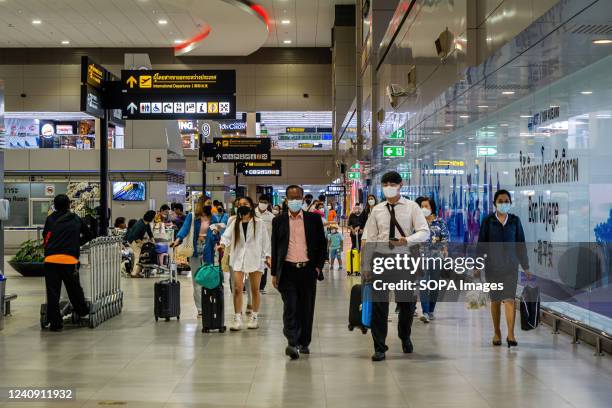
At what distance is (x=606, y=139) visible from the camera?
8.66 metres

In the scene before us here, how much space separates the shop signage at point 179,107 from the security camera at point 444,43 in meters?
3.76

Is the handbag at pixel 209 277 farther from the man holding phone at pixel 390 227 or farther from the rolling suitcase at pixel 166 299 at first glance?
the man holding phone at pixel 390 227

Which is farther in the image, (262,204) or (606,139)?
(262,204)

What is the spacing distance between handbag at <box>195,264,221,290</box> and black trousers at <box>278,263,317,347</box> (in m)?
1.89

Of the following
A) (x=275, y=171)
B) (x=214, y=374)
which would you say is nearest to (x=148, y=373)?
(x=214, y=374)

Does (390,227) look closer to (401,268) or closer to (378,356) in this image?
(401,268)

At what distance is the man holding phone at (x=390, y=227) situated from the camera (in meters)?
7.86

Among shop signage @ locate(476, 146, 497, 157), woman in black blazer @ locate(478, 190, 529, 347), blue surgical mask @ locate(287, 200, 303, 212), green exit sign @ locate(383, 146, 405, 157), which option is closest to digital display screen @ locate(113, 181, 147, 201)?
green exit sign @ locate(383, 146, 405, 157)

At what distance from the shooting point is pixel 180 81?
1417 cm

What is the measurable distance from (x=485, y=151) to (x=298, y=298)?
6937mm

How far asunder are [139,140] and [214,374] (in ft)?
75.3

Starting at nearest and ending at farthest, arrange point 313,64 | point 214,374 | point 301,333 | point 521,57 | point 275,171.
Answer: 1. point 214,374
2. point 301,333
3. point 521,57
4. point 275,171
5. point 313,64

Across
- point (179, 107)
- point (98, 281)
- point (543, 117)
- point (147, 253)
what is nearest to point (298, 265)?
point (98, 281)

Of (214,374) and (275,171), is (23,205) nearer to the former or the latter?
(275,171)
